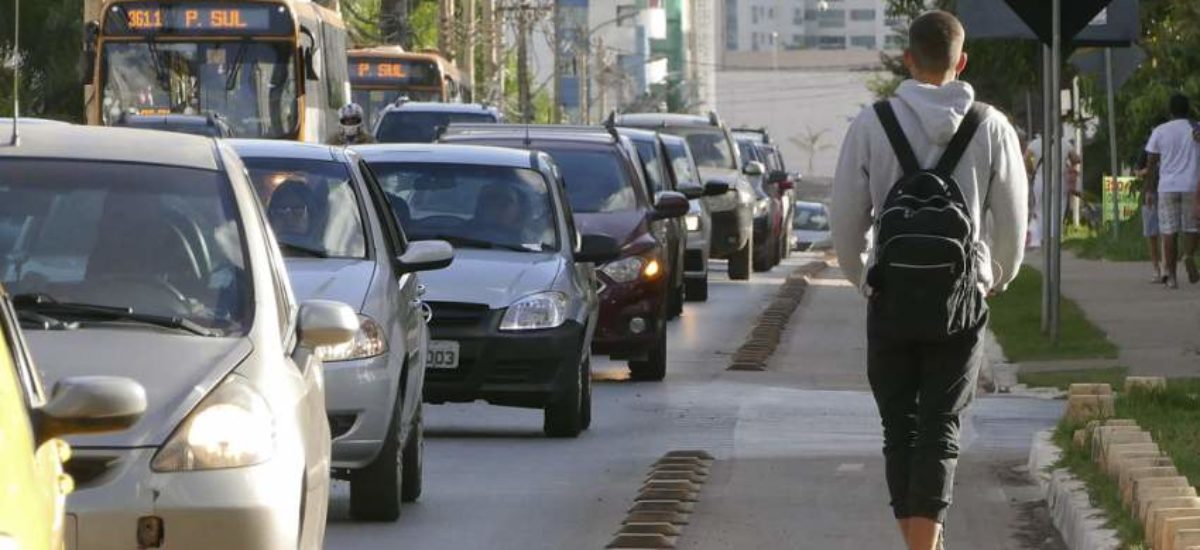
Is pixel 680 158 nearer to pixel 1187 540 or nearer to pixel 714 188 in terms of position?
pixel 714 188

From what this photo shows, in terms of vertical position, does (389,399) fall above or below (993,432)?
above

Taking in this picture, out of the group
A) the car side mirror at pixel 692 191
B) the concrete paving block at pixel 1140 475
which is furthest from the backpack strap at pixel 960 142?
the car side mirror at pixel 692 191

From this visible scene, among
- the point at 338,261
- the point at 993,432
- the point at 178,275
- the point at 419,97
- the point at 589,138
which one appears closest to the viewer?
the point at 178,275

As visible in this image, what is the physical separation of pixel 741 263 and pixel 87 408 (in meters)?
28.6

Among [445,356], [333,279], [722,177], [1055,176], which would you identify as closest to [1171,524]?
[333,279]

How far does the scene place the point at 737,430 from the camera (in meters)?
14.5

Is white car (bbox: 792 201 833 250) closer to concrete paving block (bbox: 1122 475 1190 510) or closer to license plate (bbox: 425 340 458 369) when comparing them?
license plate (bbox: 425 340 458 369)

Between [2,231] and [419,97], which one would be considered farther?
[419,97]

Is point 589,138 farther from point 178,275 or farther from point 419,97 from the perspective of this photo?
point 419,97

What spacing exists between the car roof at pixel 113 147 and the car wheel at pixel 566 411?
547 cm

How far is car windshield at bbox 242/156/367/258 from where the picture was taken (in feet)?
38.5

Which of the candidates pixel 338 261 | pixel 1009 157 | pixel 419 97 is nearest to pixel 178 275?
pixel 1009 157

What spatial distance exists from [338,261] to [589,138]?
916 centimetres

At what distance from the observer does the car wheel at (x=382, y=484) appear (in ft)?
34.2
